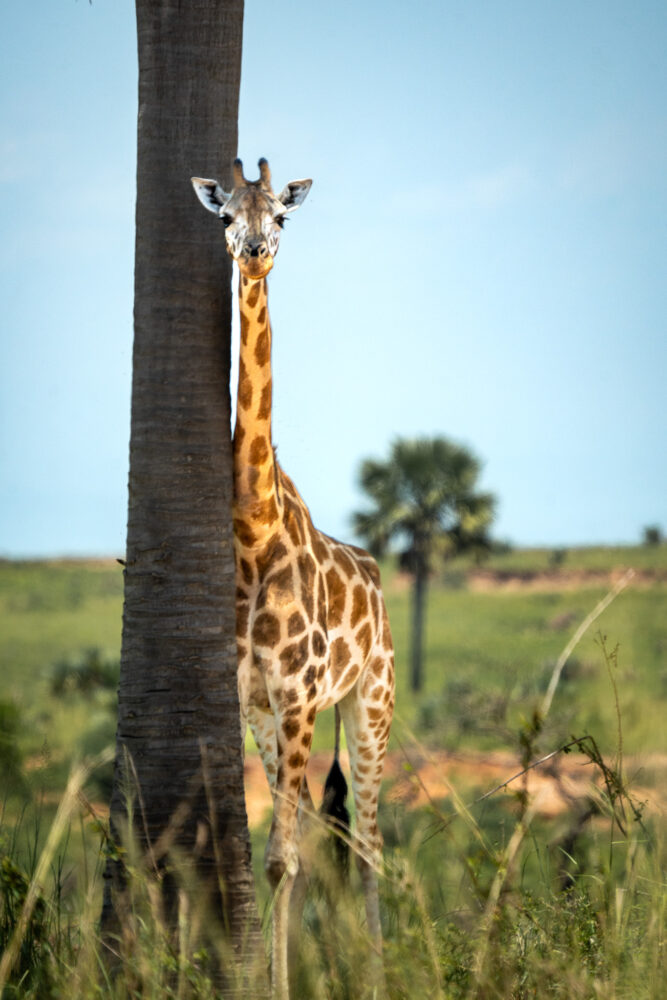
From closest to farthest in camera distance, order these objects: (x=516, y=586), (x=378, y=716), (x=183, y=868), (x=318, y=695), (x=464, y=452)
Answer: (x=183, y=868) < (x=318, y=695) < (x=378, y=716) < (x=464, y=452) < (x=516, y=586)

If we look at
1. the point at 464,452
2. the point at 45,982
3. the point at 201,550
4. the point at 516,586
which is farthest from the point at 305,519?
the point at 516,586

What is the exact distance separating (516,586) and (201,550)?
45427 millimetres

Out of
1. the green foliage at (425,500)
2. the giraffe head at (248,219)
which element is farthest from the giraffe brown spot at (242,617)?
the green foliage at (425,500)

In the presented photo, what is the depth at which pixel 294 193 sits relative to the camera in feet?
20.9

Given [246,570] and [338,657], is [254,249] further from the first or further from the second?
[338,657]

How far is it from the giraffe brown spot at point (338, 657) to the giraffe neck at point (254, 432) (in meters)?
1.27

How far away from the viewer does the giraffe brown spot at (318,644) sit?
654 centimetres

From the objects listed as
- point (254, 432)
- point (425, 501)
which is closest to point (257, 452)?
point (254, 432)

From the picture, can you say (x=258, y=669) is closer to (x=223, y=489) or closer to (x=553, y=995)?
(x=223, y=489)

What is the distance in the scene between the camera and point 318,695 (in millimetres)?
6652

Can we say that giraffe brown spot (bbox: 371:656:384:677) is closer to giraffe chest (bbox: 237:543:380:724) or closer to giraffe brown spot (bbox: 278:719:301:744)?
giraffe chest (bbox: 237:543:380:724)

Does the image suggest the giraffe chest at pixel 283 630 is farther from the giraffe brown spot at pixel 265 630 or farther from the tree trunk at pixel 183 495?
the tree trunk at pixel 183 495

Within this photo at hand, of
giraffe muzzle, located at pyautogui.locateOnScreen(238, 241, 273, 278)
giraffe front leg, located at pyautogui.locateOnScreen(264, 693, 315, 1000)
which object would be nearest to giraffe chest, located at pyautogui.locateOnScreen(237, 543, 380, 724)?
giraffe front leg, located at pyautogui.locateOnScreen(264, 693, 315, 1000)

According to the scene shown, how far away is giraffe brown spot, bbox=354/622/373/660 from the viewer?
749 cm
